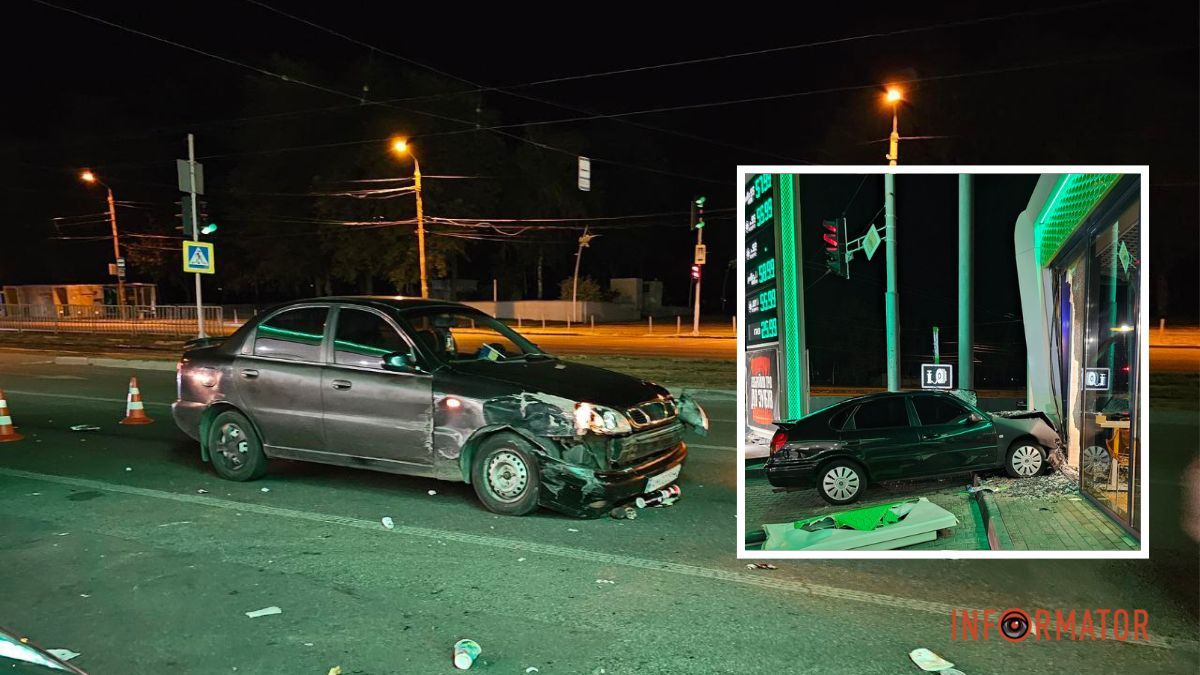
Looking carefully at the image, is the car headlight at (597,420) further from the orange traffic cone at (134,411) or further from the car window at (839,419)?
the orange traffic cone at (134,411)

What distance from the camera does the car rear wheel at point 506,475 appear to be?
234 inches

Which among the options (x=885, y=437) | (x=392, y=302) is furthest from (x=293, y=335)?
(x=885, y=437)

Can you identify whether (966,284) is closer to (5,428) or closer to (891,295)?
(891,295)

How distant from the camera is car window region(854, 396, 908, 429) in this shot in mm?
3236

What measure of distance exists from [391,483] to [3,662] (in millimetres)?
4900

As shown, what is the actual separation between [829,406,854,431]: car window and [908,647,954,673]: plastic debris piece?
3.97 ft

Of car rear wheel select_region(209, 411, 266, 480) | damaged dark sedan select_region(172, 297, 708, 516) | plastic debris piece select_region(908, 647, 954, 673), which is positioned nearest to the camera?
plastic debris piece select_region(908, 647, 954, 673)

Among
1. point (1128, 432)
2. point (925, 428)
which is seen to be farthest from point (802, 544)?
point (1128, 432)

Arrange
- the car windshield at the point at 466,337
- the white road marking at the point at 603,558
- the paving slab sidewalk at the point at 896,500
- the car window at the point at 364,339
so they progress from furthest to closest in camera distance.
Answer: the car windshield at the point at 466,337, the car window at the point at 364,339, the white road marking at the point at 603,558, the paving slab sidewalk at the point at 896,500

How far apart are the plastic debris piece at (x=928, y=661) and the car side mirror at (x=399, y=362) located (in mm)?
4216

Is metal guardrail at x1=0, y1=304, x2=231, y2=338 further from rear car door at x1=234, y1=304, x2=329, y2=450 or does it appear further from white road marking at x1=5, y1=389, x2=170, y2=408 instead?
rear car door at x1=234, y1=304, x2=329, y2=450

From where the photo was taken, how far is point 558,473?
19.2 ft

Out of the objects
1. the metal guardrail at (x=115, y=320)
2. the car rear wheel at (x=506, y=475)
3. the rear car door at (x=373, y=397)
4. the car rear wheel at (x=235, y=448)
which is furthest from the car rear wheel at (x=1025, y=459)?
the metal guardrail at (x=115, y=320)

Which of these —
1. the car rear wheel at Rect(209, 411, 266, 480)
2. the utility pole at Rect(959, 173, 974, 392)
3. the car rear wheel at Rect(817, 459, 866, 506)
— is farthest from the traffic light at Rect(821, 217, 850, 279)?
the car rear wheel at Rect(209, 411, 266, 480)
